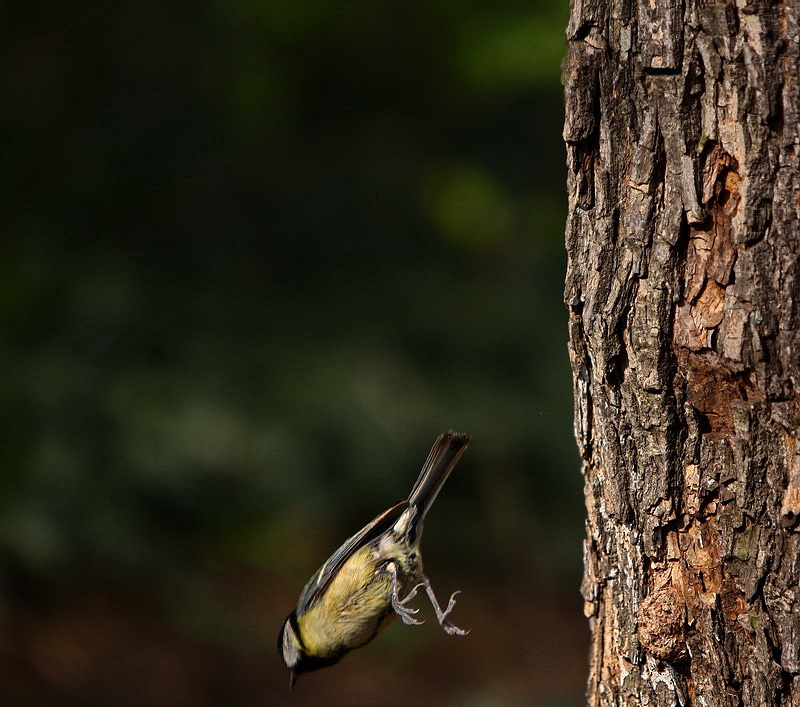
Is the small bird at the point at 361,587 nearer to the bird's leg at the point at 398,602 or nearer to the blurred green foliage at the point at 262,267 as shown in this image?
the bird's leg at the point at 398,602

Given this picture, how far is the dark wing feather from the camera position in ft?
9.98

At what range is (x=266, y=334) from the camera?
5066mm

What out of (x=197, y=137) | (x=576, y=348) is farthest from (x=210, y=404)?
(x=576, y=348)

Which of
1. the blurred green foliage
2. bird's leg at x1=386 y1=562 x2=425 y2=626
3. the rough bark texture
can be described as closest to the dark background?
the blurred green foliage

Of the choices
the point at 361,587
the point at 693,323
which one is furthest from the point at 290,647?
the point at 693,323

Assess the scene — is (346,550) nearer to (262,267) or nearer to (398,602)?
(398,602)

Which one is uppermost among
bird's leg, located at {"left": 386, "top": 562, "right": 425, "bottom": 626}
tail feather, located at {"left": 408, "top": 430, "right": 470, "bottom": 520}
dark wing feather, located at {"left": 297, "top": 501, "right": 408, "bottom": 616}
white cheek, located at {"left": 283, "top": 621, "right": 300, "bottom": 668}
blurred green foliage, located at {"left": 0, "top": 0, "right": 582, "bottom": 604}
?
blurred green foliage, located at {"left": 0, "top": 0, "right": 582, "bottom": 604}

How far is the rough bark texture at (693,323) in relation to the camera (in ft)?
5.08

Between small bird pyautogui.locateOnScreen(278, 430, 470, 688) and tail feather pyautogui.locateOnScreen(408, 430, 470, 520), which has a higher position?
tail feather pyautogui.locateOnScreen(408, 430, 470, 520)

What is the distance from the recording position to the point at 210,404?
490 cm

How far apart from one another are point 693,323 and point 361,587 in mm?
1830

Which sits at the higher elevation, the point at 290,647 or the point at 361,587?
the point at 361,587

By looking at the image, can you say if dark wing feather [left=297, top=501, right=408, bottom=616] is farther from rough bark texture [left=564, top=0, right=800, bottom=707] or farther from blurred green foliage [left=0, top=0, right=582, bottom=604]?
blurred green foliage [left=0, top=0, right=582, bottom=604]

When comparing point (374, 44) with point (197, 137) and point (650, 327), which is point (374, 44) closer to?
point (197, 137)
